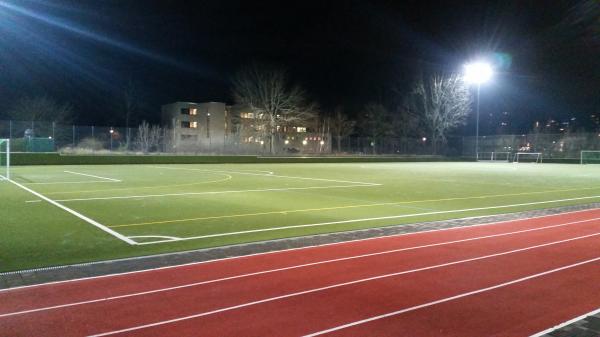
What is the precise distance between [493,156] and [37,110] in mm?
58509

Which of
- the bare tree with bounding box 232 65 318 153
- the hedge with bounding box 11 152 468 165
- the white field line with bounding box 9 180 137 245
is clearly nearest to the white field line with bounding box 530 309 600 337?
the white field line with bounding box 9 180 137 245

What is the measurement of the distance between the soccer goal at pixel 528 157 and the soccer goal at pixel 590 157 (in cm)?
438

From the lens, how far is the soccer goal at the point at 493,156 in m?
58.5

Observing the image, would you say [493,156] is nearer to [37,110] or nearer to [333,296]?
[37,110]

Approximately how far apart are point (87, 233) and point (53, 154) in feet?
102

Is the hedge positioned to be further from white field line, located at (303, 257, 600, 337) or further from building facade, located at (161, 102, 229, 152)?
building facade, located at (161, 102, 229, 152)

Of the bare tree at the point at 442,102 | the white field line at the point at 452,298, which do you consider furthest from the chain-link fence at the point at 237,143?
the white field line at the point at 452,298

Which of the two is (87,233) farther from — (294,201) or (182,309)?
(294,201)

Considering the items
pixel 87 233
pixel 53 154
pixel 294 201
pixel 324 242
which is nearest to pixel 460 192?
pixel 294 201

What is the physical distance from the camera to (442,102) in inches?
2466

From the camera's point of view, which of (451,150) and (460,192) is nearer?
(460,192)

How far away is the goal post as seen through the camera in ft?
169

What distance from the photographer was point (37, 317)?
4.76 metres

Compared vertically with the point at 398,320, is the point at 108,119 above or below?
above
